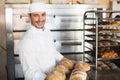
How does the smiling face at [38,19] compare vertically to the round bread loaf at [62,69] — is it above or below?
above

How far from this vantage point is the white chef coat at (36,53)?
168 cm

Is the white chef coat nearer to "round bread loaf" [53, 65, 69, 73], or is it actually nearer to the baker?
the baker

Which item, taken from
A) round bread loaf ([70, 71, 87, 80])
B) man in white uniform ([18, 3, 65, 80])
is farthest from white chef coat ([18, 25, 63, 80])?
round bread loaf ([70, 71, 87, 80])

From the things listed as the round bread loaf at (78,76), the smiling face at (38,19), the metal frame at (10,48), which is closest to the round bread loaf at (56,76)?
the round bread loaf at (78,76)

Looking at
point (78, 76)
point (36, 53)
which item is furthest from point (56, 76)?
point (36, 53)

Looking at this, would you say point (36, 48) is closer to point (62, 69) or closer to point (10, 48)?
point (62, 69)

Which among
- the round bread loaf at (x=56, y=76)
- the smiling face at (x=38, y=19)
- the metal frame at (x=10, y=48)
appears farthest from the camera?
the metal frame at (x=10, y=48)

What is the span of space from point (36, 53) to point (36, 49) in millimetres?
31

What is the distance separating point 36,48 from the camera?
5.88 ft

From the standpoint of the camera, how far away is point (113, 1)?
3420 mm

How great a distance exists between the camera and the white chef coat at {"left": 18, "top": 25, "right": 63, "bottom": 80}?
1676 mm

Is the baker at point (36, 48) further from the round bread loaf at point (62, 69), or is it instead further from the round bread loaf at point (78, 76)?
the round bread loaf at point (78, 76)

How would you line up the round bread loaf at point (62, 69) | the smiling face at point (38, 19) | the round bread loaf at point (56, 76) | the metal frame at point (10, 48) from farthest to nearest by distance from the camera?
the metal frame at point (10, 48), the smiling face at point (38, 19), the round bread loaf at point (62, 69), the round bread loaf at point (56, 76)

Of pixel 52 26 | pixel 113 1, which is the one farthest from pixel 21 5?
pixel 113 1
